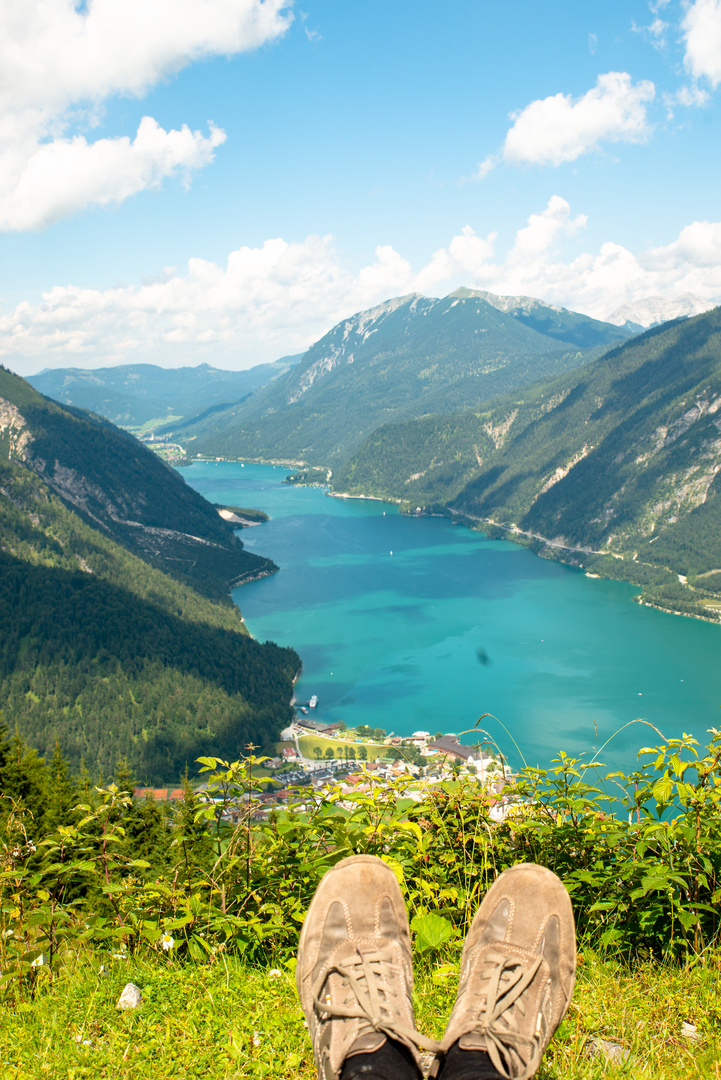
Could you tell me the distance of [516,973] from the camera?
269cm

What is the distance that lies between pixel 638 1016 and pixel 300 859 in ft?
6.04

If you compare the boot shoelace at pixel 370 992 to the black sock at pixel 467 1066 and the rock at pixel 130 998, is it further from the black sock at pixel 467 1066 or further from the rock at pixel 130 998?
the rock at pixel 130 998

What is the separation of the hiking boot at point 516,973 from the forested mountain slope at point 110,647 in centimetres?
3942

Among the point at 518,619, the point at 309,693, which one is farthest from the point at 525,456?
the point at 309,693

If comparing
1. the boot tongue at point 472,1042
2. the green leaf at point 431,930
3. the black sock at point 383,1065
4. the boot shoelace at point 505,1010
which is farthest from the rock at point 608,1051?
the black sock at point 383,1065

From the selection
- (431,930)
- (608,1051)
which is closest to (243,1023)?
(431,930)

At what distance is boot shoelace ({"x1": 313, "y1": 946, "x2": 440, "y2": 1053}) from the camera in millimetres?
2342

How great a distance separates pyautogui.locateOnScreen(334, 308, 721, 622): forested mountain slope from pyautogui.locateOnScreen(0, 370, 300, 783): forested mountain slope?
70068 millimetres

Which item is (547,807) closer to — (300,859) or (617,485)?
(300,859)

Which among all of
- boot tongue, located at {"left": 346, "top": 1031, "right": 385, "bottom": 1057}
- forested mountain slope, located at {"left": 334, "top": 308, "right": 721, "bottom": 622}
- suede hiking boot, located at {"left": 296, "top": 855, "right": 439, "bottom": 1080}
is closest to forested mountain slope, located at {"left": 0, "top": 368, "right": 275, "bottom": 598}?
forested mountain slope, located at {"left": 334, "top": 308, "right": 721, "bottom": 622}

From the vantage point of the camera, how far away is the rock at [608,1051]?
2.60m

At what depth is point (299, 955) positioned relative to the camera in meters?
2.77

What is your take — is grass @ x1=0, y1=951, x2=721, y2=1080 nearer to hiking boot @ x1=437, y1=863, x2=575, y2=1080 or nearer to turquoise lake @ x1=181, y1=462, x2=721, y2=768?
hiking boot @ x1=437, y1=863, x2=575, y2=1080

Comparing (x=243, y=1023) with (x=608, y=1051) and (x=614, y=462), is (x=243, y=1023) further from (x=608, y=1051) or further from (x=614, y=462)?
(x=614, y=462)
